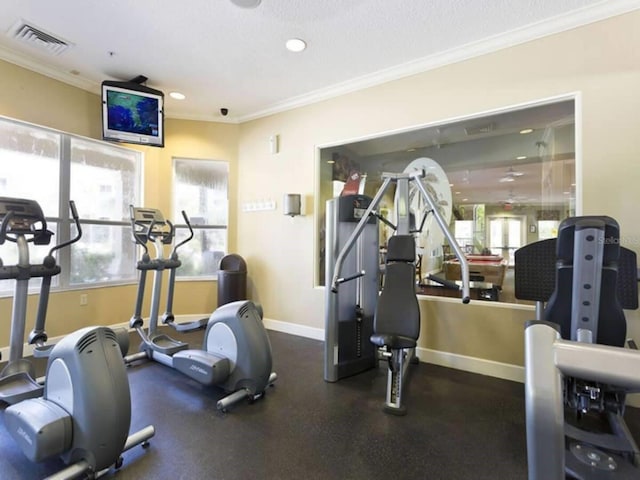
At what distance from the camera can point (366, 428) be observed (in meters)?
2.23

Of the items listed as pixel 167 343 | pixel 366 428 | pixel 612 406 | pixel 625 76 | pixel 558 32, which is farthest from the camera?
pixel 167 343

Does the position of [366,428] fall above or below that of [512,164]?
below

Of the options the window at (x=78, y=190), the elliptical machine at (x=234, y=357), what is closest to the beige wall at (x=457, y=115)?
the window at (x=78, y=190)

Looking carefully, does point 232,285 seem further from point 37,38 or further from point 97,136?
point 37,38

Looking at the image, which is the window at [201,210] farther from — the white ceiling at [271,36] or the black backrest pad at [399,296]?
the black backrest pad at [399,296]

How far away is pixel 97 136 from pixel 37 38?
1.26 metres

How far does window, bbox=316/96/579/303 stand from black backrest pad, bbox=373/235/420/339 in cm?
82

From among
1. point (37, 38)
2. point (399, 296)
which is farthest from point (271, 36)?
point (399, 296)

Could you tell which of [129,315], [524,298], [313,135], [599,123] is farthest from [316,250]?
[599,123]

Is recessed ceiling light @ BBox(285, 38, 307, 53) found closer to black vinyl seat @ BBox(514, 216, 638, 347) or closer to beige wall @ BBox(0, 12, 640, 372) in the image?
beige wall @ BBox(0, 12, 640, 372)

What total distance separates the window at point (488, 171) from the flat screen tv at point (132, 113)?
2118 millimetres

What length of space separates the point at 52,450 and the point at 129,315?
10.4ft

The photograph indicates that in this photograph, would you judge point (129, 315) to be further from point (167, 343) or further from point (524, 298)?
point (524, 298)

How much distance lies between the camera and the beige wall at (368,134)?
103 inches
